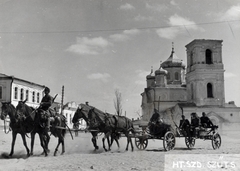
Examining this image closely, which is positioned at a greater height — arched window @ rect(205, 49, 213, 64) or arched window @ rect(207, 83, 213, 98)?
arched window @ rect(205, 49, 213, 64)

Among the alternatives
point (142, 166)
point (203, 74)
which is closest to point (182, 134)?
point (142, 166)

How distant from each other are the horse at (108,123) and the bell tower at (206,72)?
23177 mm

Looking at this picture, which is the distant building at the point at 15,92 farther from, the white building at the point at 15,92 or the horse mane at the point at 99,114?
the horse mane at the point at 99,114

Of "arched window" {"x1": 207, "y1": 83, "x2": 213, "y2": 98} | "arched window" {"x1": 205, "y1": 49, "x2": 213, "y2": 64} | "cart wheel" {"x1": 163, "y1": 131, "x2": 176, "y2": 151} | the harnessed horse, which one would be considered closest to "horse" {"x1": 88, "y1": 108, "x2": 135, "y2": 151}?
"cart wheel" {"x1": 163, "y1": 131, "x2": 176, "y2": 151}

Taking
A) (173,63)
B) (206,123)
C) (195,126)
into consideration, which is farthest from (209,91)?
(195,126)

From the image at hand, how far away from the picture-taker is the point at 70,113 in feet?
100

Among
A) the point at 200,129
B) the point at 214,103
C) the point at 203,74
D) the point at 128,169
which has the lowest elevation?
the point at 128,169

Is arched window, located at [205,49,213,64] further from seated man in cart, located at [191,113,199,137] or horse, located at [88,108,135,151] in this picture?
horse, located at [88,108,135,151]

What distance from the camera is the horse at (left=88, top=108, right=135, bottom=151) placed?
12148mm

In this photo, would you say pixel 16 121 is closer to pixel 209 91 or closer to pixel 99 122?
pixel 99 122

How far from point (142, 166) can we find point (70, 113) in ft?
74.7

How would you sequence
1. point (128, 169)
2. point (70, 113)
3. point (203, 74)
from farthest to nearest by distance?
point (203, 74) → point (70, 113) → point (128, 169)

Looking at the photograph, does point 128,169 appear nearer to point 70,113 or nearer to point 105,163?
point 105,163

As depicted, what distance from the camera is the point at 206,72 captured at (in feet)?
117
